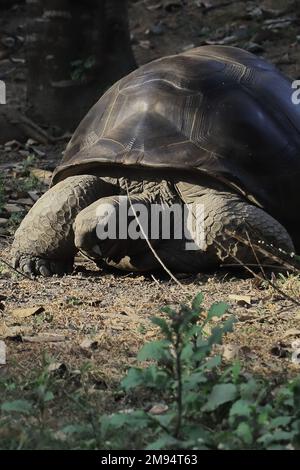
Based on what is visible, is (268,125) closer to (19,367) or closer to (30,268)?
(30,268)

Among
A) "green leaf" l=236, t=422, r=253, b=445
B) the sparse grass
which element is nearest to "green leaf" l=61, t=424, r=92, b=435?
"green leaf" l=236, t=422, r=253, b=445

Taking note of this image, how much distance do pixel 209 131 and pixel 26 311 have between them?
1.63 m

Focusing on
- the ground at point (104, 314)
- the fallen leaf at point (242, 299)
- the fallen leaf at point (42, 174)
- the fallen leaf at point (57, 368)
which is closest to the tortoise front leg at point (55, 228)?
the ground at point (104, 314)

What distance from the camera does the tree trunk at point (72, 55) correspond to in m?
9.83

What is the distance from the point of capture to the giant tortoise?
225 inches

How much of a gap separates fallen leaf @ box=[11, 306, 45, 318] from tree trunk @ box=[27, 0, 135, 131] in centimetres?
527

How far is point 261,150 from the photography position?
5.83 m

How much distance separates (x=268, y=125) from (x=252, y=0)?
7677 mm

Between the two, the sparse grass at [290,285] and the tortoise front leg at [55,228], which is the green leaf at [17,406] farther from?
the tortoise front leg at [55,228]

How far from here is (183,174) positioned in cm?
593

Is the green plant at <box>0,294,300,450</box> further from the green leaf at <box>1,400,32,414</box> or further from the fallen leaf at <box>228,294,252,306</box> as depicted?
the fallen leaf at <box>228,294,252,306</box>

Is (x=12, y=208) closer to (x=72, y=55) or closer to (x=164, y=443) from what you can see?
(x=72, y=55)

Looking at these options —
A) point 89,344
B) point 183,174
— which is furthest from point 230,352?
point 183,174

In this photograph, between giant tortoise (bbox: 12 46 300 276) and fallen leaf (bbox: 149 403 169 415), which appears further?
giant tortoise (bbox: 12 46 300 276)
